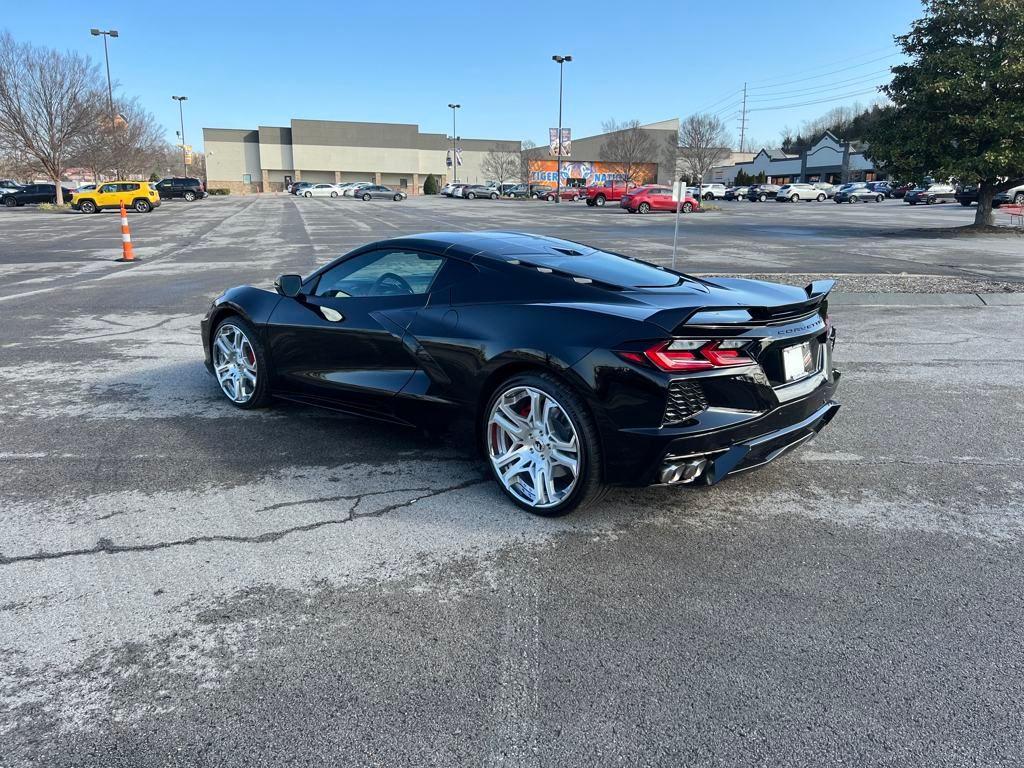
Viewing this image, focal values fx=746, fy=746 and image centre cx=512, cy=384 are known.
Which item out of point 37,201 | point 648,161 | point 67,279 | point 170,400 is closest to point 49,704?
point 170,400

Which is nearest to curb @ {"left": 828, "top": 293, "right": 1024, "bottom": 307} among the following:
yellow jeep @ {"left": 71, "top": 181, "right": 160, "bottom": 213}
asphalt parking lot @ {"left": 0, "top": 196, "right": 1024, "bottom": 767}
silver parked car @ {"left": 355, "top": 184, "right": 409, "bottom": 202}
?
asphalt parking lot @ {"left": 0, "top": 196, "right": 1024, "bottom": 767}

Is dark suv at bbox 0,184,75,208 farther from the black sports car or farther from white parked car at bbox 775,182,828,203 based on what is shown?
the black sports car

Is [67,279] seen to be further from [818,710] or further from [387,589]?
[818,710]

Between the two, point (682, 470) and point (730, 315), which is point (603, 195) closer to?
point (730, 315)

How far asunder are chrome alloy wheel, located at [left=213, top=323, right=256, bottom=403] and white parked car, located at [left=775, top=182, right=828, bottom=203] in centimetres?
6539

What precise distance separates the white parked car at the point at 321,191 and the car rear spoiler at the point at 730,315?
81763mm

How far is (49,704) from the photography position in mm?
2434

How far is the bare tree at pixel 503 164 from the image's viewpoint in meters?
100

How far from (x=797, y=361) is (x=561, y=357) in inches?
48.8

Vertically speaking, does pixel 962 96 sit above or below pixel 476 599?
above

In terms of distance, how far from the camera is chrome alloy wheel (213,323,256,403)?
548 cm

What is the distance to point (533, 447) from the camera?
3.81 m

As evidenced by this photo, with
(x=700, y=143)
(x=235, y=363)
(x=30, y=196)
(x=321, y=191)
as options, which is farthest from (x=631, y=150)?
(x=235, y=363)

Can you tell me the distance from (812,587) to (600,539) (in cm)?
96
